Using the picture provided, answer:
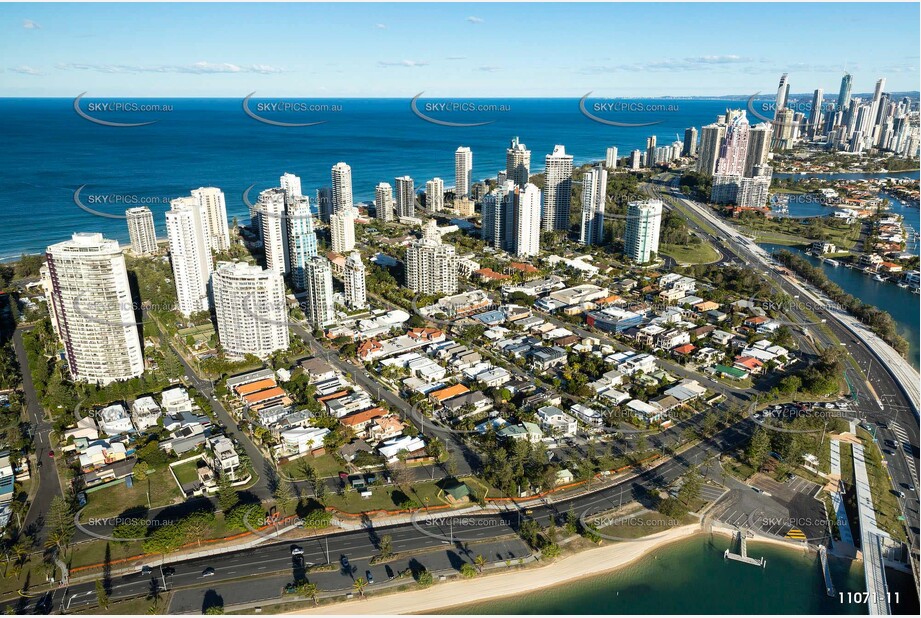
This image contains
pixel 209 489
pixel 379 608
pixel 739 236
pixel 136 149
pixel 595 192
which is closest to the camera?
pixel 379 608

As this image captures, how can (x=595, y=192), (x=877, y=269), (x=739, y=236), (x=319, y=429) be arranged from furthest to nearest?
(x=739, y=236), (x=595, y=192), (x=877, y=269), (x=319, y=429)

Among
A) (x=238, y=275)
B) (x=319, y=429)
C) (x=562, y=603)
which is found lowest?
(x=562, y=603)

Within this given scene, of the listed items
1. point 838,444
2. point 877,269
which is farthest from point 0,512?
point 877,269

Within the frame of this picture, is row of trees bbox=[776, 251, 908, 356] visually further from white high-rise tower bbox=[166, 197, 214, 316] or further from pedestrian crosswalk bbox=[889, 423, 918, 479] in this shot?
white high-rise tower bbox=[166, 197, 214, 316]

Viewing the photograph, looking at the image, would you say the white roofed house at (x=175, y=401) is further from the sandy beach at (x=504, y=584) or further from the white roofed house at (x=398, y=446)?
the sandy beach at (x=504, y=584)

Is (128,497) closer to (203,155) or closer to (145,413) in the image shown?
(145,413)

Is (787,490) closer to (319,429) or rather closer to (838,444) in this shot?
(838,444)
